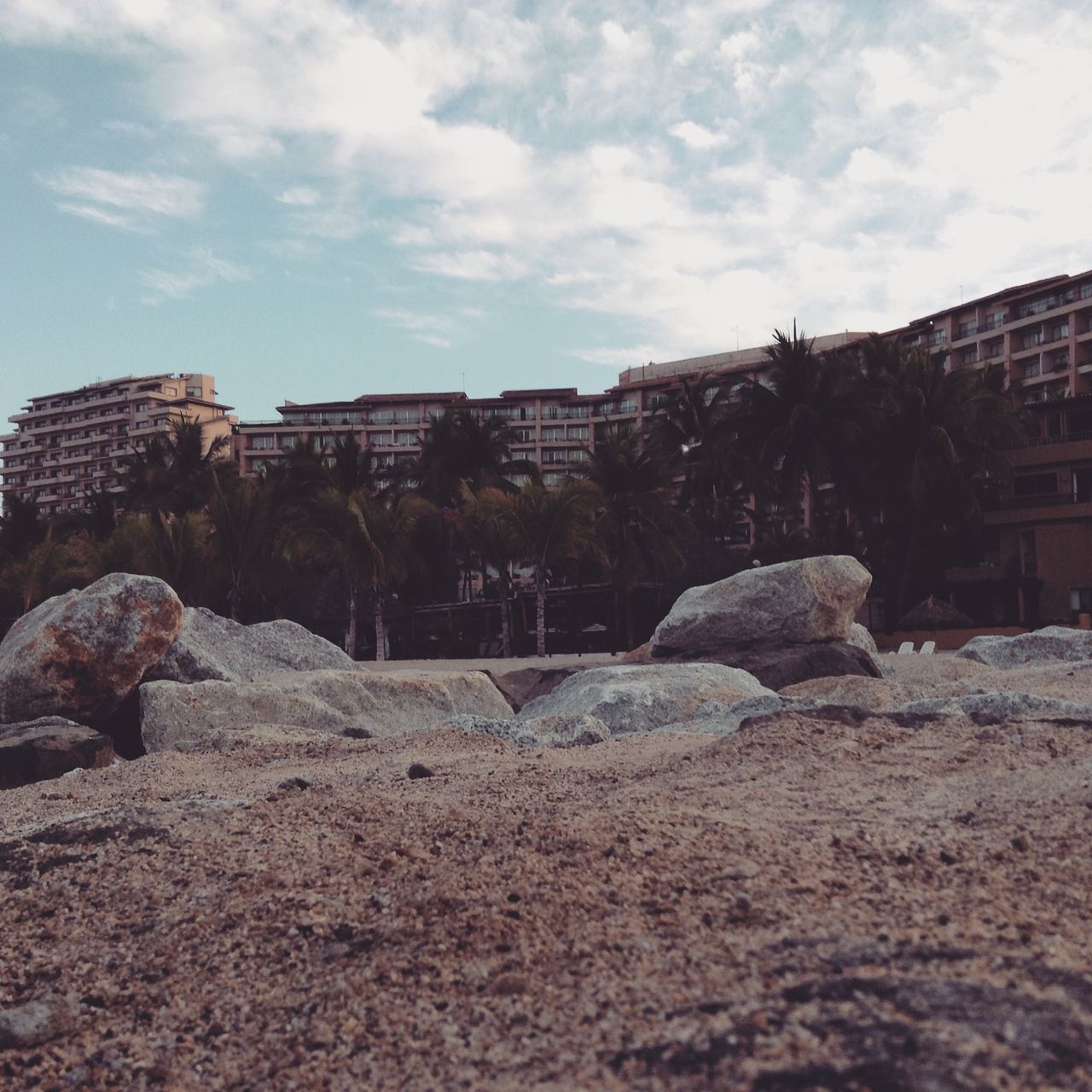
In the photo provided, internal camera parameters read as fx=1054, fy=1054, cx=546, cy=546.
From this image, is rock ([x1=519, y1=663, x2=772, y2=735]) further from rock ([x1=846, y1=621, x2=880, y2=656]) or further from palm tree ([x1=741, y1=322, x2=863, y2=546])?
palm tree ([x1=741, y1=322, x2=863, y2=546])

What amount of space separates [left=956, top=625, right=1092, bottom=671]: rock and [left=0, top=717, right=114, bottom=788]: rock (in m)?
10.4

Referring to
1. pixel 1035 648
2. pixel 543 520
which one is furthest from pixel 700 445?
pixel 1035 648

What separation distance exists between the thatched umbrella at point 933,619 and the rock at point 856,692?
72.7 feet

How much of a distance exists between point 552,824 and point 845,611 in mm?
10639

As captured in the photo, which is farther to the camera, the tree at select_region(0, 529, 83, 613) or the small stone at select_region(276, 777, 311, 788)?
the tree at select_region(0, 529, 83, 613)

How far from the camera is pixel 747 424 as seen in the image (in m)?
37.8

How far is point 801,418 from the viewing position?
35.5 meters

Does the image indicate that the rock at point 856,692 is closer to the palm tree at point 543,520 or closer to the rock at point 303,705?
the rock at point 303,705

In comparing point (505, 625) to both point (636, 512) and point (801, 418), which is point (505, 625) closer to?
point (636, 512)

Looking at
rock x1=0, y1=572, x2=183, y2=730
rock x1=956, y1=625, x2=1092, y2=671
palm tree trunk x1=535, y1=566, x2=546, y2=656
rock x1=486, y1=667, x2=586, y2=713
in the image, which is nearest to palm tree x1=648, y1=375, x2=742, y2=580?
palm tree trunk x1=535, y1=566, x2=546, y2=656

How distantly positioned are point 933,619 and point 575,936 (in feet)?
99.7

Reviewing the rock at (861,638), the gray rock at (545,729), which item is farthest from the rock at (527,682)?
the rock at (861,638)

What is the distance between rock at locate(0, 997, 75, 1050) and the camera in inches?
98.7

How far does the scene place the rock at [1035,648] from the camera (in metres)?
13.4
